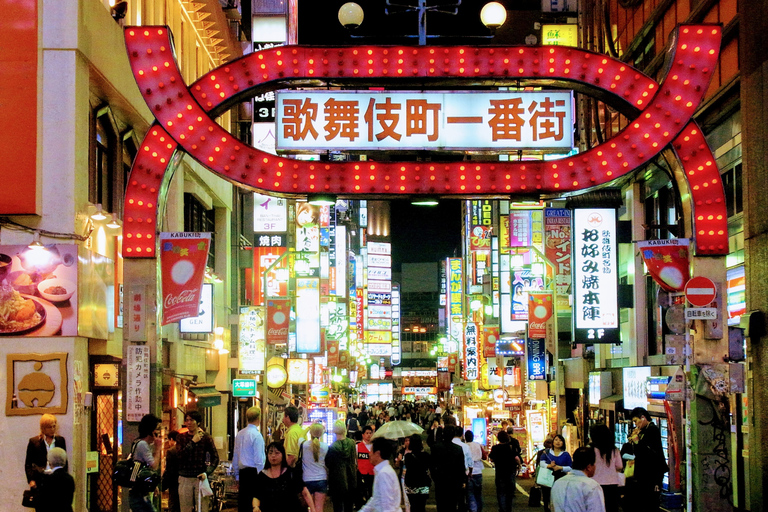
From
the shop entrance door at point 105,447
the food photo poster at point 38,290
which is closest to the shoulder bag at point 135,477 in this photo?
the food photo poster at point 38,290

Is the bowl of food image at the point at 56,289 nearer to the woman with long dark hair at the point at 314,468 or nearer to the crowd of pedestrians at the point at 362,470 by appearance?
the crowd of pedestrians at the point at 362,470

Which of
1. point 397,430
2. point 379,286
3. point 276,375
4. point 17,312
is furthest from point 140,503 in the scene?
point 379,286

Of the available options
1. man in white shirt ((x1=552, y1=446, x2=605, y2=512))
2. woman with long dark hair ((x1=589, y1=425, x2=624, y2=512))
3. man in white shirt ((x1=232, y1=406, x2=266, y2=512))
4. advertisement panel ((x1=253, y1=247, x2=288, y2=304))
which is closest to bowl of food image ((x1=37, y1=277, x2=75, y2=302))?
man in white shirt ((x1=232, y1=406, x2=266, y2=512))

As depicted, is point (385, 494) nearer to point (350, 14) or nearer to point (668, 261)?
point (668, 261)

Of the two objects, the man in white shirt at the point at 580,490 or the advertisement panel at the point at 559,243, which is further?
the advertisement panel at the point at 559,243

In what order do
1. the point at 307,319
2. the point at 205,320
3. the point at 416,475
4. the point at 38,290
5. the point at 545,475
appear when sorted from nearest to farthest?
the point at 416,475 < the point at 38,290 < the point at 545,475 < the point at 205,320 < the point at 307,319

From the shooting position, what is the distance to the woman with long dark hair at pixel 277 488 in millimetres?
11430

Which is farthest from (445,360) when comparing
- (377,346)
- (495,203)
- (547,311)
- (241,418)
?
(547,311)

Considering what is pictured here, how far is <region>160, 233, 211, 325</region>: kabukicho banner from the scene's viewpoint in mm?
15055

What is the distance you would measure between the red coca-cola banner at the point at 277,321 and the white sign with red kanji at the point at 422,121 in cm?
1630

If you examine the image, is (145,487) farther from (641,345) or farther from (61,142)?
(641,345)

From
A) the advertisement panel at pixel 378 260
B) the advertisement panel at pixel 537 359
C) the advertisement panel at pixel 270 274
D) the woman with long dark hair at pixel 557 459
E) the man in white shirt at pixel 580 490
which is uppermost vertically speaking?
the advertisement panel at pixel 378 260

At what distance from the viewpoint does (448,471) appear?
628 inches

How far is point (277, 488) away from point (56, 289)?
315 inches
